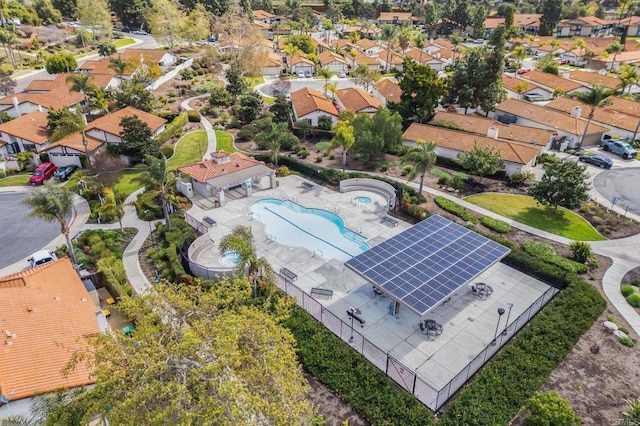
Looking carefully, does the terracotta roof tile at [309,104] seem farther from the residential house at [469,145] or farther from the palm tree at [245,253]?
the palm tree at [245,253]

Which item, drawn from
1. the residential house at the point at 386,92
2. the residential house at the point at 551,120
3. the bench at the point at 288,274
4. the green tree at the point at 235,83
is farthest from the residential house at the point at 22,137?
the residential house at the point at 551,120

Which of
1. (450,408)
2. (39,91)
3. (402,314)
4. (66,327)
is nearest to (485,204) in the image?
(402,314)

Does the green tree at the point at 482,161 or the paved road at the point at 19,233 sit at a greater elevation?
the green tree at the point at 482,161

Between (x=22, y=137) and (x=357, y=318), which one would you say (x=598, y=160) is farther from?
(x=22, y=137)

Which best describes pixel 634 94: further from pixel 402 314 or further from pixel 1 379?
pixel 1 379

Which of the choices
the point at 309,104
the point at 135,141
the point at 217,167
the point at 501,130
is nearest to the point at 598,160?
the point at 501,130

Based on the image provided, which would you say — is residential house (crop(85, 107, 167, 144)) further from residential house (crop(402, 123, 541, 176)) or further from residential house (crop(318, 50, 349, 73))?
residential house (crop(318, 50, 349, 73))
